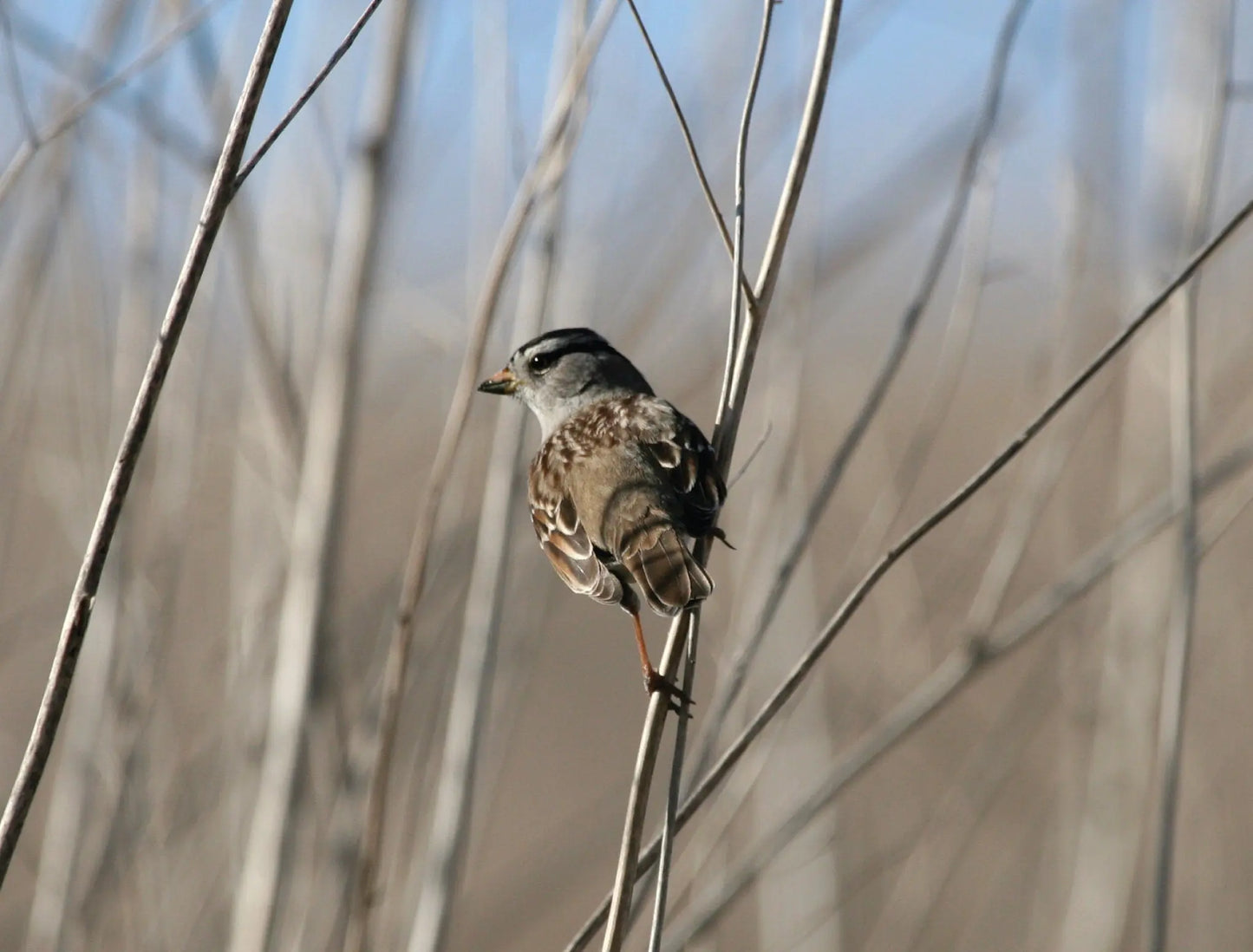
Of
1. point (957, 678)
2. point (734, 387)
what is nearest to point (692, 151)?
point (734, 387)

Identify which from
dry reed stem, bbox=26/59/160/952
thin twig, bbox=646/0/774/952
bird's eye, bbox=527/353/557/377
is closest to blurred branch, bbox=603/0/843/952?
thin twig, bbox=646/0/774/952

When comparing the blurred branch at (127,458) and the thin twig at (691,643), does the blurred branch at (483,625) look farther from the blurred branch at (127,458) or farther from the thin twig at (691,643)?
the blurred branch at (127,458)

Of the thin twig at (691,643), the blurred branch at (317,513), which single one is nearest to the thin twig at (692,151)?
the thin twig at (691,643)

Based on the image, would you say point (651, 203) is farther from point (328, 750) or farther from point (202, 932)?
point (202, 932)

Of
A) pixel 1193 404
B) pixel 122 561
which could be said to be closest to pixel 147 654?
pixel 122 561

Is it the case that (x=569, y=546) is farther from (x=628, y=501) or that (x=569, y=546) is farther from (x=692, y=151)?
(x=692, y=151)

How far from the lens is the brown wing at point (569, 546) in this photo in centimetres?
255

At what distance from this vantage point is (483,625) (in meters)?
2.69

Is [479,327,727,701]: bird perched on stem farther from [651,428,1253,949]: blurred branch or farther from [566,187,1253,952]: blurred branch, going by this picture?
[651,428,1253,949]: blurred branch

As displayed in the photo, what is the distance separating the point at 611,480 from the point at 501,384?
60cm

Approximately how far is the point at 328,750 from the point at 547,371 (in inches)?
37.8

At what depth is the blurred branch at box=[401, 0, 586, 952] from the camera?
2.59 metres

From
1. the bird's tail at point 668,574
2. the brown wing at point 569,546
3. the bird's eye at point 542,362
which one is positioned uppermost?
the bird's eye at point 542,362

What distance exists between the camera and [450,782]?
2656mm
